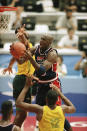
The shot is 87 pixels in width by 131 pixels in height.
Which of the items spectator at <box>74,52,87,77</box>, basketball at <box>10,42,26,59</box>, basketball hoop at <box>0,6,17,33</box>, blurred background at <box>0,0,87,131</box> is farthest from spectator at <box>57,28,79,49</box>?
basketball at <box>10,42,26,59</box>

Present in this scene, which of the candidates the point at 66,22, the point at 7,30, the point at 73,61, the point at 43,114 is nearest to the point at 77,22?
the point at 66,22

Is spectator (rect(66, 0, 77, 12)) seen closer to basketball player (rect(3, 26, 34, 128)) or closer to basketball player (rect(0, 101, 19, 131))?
basketball player (rect(3, 26, 34, 128))

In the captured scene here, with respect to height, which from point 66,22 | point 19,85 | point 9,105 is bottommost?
point 66,22

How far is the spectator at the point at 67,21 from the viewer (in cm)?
1101

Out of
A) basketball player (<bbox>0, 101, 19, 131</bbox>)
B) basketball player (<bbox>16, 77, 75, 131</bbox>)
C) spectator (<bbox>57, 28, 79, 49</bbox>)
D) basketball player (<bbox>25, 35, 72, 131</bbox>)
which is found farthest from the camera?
spectator (<bbox>57, 28, 79, 49</bbox>)

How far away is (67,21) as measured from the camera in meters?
11.2

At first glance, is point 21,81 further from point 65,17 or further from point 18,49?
point 65,17

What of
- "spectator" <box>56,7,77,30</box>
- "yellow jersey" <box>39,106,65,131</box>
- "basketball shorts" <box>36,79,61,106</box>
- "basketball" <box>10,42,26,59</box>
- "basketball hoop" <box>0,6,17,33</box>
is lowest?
"spectator" <box>56,7,77,30</box>

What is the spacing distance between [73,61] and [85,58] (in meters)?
0.74

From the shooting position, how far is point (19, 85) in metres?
5.54

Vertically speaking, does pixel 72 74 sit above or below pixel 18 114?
below

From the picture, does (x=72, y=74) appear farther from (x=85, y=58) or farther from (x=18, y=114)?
(x=18, y=114)

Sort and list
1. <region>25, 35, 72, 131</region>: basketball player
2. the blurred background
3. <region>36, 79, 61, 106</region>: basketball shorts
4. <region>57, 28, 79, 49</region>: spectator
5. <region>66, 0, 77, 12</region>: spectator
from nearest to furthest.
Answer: <region>25, 35, 72, 131</region>: basketball player → <region>36, 79, 61, 106</region>: basketball shorts → the blurred background → <region>57, 28, 79, 49</region>: spectator → <region>66, 0, 77, 12</region>: spectator

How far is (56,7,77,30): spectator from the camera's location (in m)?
11.0
